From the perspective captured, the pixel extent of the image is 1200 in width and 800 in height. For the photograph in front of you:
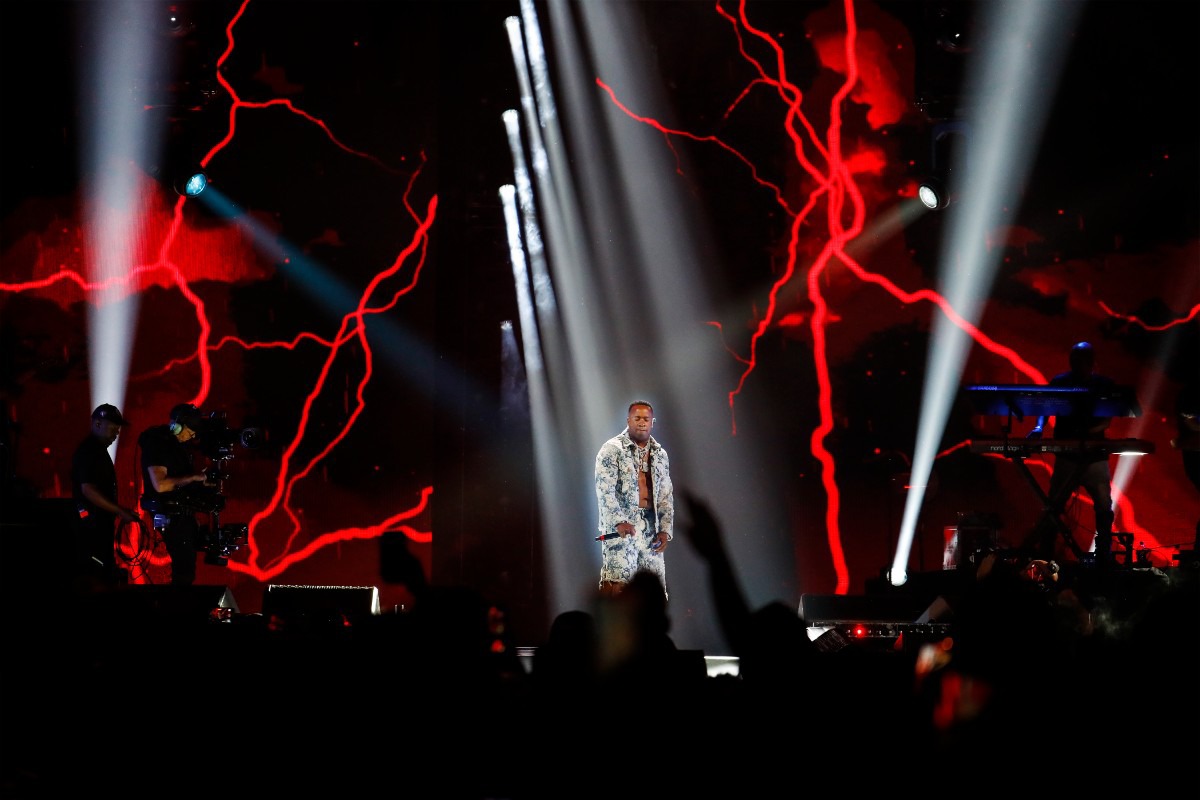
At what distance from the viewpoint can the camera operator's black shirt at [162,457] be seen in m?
5.50

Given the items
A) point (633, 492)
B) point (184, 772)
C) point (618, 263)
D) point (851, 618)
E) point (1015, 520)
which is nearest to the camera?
point (184, 772)

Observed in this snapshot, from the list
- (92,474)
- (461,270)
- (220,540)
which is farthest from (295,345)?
(92,474)

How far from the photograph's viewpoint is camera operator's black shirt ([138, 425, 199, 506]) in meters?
5.50

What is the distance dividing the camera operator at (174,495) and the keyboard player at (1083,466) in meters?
4.13

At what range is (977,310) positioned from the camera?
691cm

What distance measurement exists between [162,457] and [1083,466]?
4630mm

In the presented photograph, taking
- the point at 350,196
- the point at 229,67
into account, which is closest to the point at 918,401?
the point at 350,196

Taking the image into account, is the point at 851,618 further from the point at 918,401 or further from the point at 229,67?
the point at 229,67

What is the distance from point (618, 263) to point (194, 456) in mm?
3047

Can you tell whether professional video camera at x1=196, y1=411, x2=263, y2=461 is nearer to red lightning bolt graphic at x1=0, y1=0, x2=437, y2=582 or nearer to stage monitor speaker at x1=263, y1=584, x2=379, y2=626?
red lightning bolt graphic at x1=0, y1=0, x2=437, y2=582

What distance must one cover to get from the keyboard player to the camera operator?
4131 millimetres

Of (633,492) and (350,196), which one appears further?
(350,196)

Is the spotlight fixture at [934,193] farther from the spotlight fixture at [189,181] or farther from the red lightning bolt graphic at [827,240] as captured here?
the spotlight fixture at [189,181]

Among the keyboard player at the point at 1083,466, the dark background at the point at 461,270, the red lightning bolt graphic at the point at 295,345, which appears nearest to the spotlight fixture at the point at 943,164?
the dark background at the point at 461,270
